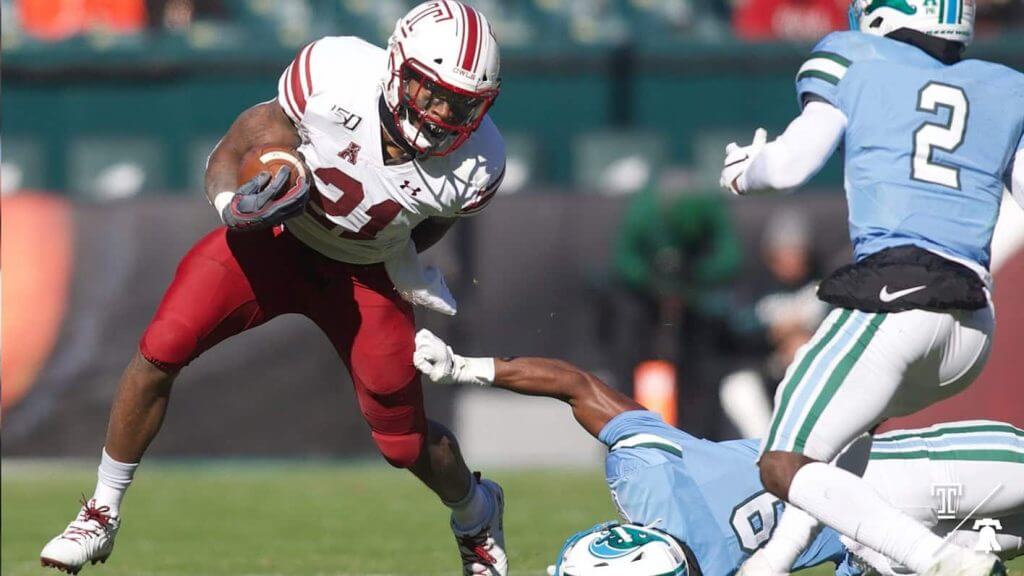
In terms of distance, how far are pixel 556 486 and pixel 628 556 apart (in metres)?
3.87

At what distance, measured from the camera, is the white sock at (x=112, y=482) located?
4.40 meters

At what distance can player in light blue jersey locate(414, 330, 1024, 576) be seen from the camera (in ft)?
12.8

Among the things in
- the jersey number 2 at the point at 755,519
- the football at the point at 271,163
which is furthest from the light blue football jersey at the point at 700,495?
the football at the point at 271,163

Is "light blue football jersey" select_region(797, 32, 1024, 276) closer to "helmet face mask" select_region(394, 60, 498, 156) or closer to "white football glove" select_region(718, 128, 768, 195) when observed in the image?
"white football glove" select_region(718, 128, 768, 195)

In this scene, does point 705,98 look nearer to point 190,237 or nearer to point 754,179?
point 190,237

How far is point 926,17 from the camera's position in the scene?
3.72 metres

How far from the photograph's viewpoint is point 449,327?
8.52m

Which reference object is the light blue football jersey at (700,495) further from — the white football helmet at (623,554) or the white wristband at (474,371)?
the white wristband at (474,371)

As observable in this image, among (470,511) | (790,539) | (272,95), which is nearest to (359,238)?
(470,511)

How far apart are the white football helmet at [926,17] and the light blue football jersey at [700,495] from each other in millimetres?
1130

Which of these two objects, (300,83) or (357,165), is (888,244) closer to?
(357,165)

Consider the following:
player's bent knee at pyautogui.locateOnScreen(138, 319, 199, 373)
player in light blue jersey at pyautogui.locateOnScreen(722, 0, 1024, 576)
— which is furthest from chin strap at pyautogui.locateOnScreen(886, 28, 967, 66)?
player's bent knee at pyautogui.locateOnScreen(138, 319, 199, 373)

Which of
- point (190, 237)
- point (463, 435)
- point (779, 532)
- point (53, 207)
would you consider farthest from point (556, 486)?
point (779, 532)

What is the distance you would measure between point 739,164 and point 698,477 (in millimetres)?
808
